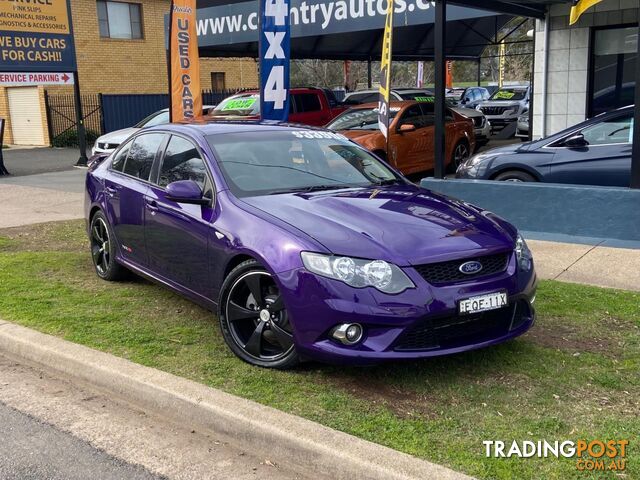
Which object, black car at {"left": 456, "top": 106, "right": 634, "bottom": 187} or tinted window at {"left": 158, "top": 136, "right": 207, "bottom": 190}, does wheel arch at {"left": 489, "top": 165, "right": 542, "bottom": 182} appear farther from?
tinted window at {"left": 158, "top": 136, "right": 207, "bottom": 190}

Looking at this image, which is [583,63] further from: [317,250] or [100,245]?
[317,250]

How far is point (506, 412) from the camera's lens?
12.2 feet

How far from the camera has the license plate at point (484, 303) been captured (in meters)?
3.87

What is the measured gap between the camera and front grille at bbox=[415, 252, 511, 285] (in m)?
3.88

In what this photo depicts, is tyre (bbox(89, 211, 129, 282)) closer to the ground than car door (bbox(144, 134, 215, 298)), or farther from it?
closer to the ground

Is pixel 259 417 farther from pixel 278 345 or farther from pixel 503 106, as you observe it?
pixel 503 106

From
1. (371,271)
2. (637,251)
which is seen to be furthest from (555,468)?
(637,251)

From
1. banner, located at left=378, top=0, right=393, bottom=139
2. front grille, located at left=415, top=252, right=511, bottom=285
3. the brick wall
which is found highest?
the brick wall

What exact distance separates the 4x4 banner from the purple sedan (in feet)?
43.8

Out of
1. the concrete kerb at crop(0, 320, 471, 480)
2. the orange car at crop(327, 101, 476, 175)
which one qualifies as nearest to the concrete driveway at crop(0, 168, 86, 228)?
the orange car at crop(327, 101, 476, 175)

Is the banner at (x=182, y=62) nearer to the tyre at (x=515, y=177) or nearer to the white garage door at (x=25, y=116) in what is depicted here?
the tyre at (x=515, y=177)

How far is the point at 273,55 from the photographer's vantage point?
8.92 metres

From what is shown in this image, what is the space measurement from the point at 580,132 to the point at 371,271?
18.7 feet

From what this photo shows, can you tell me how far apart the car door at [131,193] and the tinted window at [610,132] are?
535 cm
